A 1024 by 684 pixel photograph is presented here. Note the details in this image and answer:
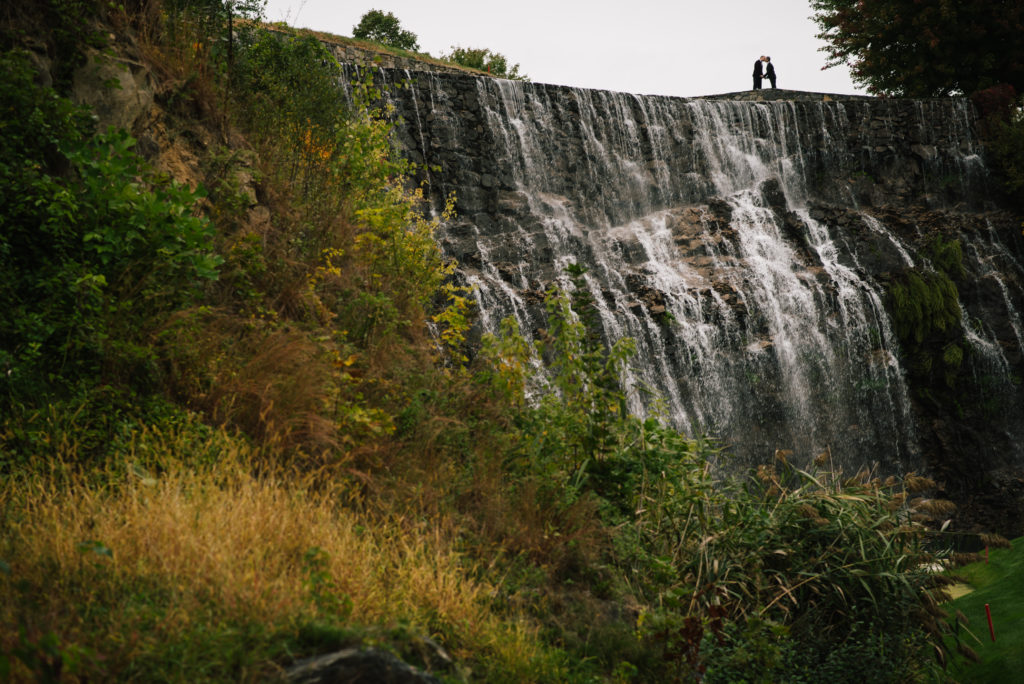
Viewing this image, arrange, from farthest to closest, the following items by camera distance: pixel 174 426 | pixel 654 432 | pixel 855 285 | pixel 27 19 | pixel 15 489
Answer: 1. pixel 855 285
2. pixel 654 432
3. pixel 27 19
4. pixel 174 426
5. pixel 15 489

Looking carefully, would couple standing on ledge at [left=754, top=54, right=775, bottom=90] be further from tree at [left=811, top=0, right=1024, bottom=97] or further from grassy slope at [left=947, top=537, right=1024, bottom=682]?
grassy slope at [left=947, top=537, right=1024, bottom=682]

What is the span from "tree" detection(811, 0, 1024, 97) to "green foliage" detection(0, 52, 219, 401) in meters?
22.8

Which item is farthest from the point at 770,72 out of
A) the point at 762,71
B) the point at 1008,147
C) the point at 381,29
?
the point at 381,29

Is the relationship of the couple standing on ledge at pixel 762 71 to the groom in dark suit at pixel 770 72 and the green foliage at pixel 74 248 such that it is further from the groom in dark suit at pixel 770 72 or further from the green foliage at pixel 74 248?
the green foliage at pixel 74 248

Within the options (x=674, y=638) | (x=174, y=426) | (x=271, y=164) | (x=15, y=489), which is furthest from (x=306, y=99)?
(x=674, y=638)

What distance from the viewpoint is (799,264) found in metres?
16.2

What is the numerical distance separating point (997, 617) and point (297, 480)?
7.17 metres

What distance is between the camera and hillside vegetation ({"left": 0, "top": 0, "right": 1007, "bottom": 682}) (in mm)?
3076

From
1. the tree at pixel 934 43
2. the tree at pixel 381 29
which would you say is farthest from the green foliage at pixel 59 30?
the tree at pixel 381 29

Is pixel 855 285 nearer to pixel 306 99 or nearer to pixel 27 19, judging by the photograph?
pixel 306 99

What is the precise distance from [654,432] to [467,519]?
6.90 ft

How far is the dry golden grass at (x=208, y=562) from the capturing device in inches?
110

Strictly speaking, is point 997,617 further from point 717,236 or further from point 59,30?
point 717,236

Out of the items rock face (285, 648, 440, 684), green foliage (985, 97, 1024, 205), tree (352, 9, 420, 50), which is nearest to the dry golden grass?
rock face (285, 648, 440, 684)
